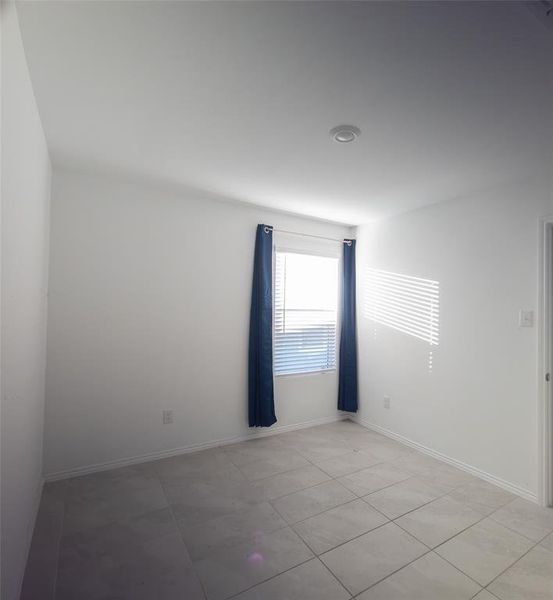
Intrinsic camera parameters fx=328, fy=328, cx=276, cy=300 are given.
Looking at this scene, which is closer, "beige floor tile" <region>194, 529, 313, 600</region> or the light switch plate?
"beige floor tile" <region>194, 529, 313, 600</region>

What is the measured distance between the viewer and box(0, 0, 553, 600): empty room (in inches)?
53.6

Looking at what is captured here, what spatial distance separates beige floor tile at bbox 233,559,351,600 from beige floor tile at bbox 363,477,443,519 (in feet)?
2.42

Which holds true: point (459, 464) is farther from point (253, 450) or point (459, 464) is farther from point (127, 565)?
point (127, 565)

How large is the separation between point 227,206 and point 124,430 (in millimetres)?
2315

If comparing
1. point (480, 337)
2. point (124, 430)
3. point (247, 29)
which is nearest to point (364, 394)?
point (480, 337)

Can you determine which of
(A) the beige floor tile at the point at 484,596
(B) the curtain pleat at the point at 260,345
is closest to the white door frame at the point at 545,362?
(A) the beige floor tile at the point at 484,596

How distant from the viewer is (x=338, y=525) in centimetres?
213

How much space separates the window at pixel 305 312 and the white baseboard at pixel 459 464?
2.94 feet

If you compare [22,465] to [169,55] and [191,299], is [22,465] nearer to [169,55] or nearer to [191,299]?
[191,299]

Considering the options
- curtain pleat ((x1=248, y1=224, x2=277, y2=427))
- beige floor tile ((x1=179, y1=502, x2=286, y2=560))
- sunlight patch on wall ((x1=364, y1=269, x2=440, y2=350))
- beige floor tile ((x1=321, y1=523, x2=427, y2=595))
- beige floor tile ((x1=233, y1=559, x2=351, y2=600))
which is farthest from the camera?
curtain pleat ((x1=248, y1=224, x2=277, y2=427))

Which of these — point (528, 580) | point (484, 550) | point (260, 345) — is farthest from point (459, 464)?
point (260, 345)

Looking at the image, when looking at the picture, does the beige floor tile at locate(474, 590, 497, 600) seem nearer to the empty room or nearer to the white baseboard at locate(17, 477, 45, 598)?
the empty room

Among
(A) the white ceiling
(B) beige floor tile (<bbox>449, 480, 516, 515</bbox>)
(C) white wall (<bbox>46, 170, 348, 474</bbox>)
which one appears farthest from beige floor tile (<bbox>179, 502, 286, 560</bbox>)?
(A) the white ceiling

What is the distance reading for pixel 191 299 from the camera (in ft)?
10.5
